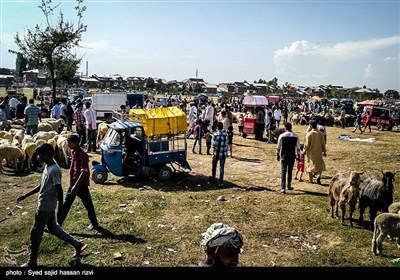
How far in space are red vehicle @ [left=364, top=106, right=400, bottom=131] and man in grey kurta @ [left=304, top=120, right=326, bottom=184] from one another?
2016 cm

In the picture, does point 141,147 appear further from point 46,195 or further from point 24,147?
point 46,195

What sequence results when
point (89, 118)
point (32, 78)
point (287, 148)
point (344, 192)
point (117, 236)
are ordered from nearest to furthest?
point (117, 236)
point (344, 192)
point (287, 148)
point (89, 118)
point (32, 78)

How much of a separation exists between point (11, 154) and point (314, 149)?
967cm

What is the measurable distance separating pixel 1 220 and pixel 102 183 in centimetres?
329

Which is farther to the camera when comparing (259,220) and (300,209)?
(300,209)

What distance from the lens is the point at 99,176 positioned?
35.6ft

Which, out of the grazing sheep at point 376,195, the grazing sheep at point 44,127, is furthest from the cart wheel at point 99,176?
the grazing sheep at point 376,195

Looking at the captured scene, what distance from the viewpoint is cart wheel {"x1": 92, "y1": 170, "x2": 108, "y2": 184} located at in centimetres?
1080

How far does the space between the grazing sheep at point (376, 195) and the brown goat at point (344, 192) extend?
8.6 inches

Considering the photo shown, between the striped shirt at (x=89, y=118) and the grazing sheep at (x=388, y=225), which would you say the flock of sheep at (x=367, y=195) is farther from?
the striped shirt at (x=89, y=118)

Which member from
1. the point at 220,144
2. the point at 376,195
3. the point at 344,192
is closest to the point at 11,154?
the point at 220,144

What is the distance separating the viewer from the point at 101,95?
28.3 meters
